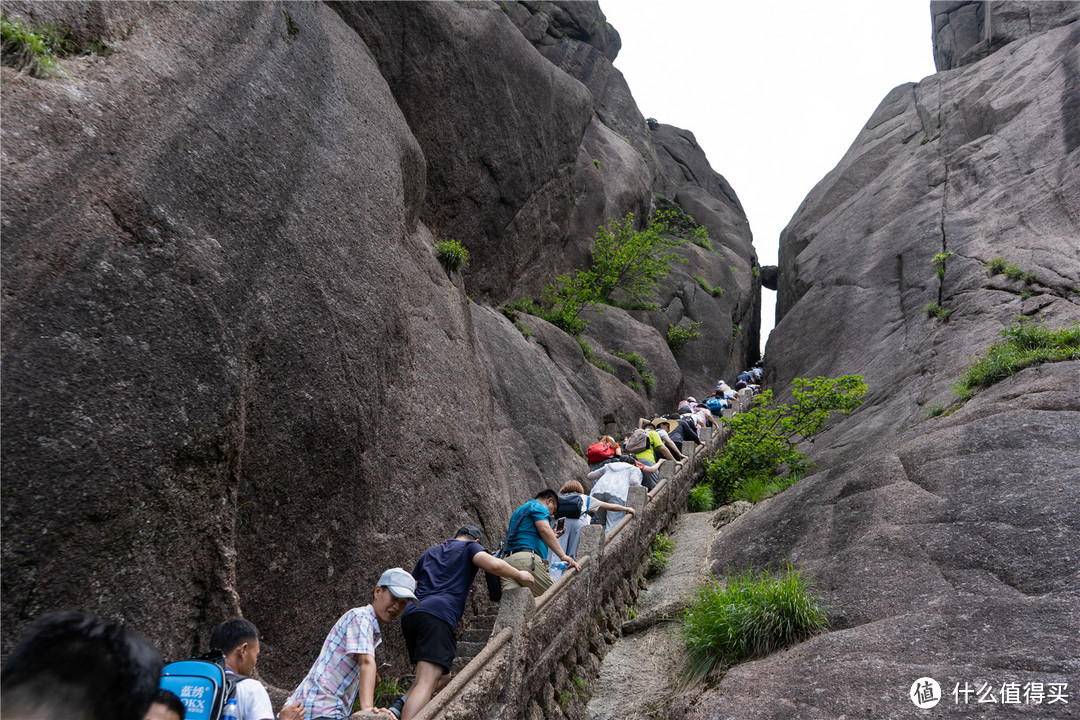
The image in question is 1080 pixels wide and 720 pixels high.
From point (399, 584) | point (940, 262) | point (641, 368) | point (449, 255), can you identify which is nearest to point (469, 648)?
point (399, 584)

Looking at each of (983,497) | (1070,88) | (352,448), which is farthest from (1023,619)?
(1070,88)

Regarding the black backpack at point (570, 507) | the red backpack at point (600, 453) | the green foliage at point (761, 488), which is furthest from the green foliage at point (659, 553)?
the black backpack at point (570, 507)

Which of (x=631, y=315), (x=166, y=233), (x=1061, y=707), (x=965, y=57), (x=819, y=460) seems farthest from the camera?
(x=965, y=57)

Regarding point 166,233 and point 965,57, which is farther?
point 965,57

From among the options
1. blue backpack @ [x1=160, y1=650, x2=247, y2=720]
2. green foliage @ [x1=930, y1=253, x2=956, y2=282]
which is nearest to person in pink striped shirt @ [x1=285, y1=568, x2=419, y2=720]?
blue backpack @ [x1=160, y1=650, x2=247, y2=720]

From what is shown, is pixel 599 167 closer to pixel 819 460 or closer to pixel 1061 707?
pixel 819 460

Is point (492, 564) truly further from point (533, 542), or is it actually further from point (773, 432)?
point (773, 432)

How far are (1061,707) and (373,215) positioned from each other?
9.04 m

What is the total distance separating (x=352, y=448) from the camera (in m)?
7.86

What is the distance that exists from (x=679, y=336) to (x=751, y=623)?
24098mm

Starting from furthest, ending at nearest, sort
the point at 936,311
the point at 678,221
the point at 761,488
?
1. the point at 678,221
2. the point at 936,311
3. the point at 761,488

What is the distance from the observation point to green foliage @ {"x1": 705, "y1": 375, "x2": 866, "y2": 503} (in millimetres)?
15031

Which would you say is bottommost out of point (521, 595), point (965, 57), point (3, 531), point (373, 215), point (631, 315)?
point (631, 315)

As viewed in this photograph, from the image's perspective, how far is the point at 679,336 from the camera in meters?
30.6
